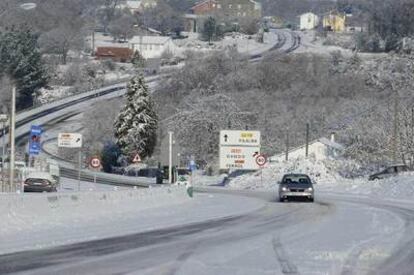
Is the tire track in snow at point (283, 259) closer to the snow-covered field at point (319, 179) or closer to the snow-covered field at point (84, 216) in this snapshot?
the snow-covered field at point (84, 216)

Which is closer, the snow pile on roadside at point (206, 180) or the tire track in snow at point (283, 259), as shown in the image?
the tire track in snow at point (283, 259)

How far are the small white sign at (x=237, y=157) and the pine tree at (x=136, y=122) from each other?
82.9ft

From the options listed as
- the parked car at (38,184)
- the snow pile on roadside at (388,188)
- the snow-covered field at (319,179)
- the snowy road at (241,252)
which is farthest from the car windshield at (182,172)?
the snowy road at (241,252)

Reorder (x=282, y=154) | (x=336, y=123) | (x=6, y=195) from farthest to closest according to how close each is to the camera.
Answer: (x=336, y=123)
(x=282, y=154)
(x=6, y=195)

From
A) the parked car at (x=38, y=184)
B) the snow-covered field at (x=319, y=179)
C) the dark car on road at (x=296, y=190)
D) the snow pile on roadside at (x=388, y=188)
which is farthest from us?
the snow-covered field at (x=319, y=179)

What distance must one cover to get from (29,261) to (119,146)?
9019 cm

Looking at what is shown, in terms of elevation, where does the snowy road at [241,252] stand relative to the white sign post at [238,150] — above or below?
below

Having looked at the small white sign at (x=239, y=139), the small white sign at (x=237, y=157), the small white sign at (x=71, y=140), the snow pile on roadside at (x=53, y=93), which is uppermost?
the snow pile on roadside at (x=53, y=93)

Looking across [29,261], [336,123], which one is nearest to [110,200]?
[29,261]

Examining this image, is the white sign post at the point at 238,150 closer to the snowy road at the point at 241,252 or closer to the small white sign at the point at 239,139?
the small white sign at the point at 239,139

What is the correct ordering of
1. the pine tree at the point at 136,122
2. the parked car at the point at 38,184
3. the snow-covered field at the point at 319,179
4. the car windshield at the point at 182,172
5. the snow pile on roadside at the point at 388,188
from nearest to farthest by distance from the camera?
the snow pile on roadside at the point at 388,188
the parked car at the point at 38,184
the snow-covered field at the point at 319,179
the car windshield at the point at 182,172
the pine tree at the point at 136,122

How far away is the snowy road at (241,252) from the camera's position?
1705 centimetres

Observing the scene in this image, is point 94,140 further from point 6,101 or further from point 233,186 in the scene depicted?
point 233,186

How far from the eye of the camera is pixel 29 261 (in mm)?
18125
